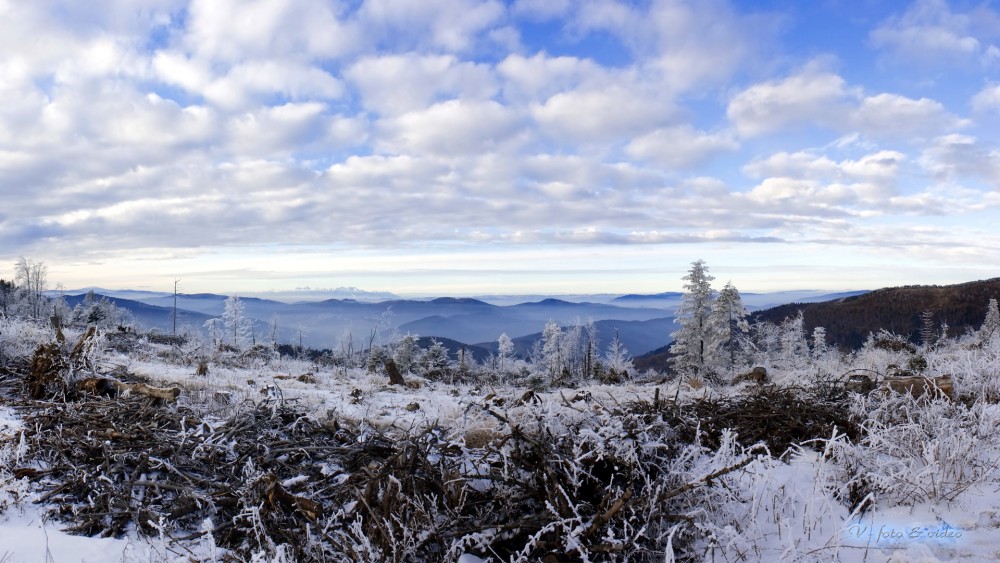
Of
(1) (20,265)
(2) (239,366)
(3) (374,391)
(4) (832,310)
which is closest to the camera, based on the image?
(3) (374,391)

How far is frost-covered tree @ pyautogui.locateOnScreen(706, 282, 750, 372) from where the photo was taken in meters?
30.3

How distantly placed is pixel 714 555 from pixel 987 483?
1959 millimetres

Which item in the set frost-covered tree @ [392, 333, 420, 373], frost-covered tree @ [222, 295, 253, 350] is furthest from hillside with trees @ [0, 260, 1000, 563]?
frost-covered tree @ [222, 295, 253, 350]

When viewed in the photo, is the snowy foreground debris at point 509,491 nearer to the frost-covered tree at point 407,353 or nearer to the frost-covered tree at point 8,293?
the frost-covered tree at point 407,353

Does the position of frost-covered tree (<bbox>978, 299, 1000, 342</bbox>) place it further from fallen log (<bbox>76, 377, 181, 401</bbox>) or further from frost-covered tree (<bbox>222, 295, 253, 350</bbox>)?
frost-covered tree (<bbox>222, 295, 253, 350</bbox>)

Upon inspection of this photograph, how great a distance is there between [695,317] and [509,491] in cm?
3038

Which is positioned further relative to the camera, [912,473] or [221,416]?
[221,416]

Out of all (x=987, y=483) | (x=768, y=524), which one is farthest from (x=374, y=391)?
(x=987, y=483)

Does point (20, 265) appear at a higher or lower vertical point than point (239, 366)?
higher

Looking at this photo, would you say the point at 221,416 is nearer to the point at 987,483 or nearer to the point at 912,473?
the point at 912,473

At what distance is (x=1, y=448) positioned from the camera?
4062 mm

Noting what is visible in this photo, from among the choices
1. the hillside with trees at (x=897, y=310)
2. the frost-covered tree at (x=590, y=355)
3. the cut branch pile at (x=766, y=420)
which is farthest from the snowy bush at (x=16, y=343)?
the hillside with trees at (x=897, y=310)

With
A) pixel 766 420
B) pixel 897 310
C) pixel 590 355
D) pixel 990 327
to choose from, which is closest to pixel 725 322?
pixel 990 327

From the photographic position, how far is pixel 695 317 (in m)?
31.2
